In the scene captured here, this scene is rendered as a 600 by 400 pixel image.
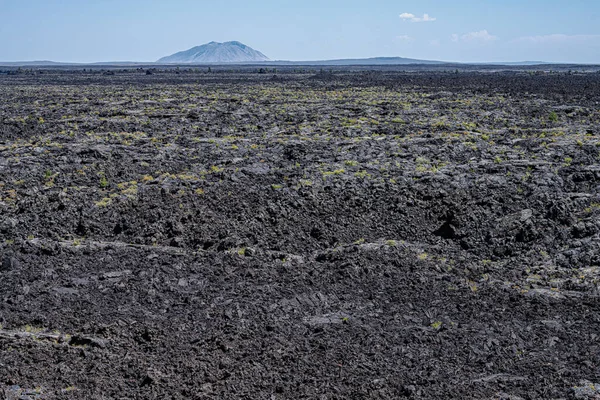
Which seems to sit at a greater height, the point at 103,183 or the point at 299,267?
the point at 103,183

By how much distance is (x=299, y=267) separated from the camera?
1118 centimetres

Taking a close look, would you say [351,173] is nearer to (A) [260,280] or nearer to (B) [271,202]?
(B) [271,202]

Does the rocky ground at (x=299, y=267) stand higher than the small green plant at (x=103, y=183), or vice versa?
the small green plant at (x=103, y=183)

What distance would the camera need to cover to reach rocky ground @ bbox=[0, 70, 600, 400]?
7.66 m

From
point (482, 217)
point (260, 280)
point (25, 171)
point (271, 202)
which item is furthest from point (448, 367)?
point (25, 171)

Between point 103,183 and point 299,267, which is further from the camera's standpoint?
point 103,183

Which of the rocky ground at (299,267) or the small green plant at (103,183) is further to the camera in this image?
the small green plant at (103,183)

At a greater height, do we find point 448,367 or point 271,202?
point 271,202

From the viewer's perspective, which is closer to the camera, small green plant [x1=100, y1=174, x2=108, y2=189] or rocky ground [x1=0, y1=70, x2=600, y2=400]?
rocky ground [x1=0, y1=70, x2=600, y2=400]

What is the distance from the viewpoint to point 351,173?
1630 centimetres

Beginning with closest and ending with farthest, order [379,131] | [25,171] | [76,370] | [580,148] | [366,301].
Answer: [76,370] → [366,301] → [25,171] → [580,148] → [379,131]

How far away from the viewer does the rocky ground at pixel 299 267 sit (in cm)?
766

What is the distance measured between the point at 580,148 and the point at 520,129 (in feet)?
14.8

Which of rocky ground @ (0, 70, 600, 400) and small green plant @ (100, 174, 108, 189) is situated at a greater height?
small green plant @ (100, 174, 108, 189)
